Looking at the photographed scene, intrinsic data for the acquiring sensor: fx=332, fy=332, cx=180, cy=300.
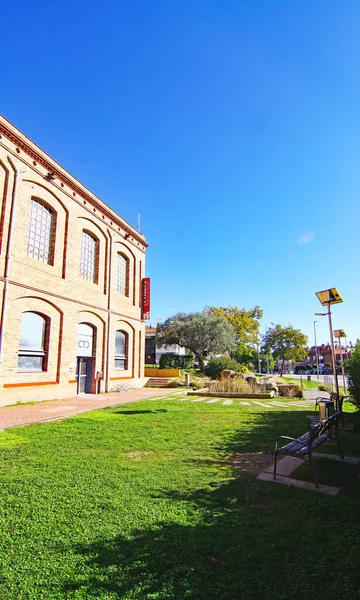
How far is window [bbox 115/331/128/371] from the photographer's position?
22.8 m

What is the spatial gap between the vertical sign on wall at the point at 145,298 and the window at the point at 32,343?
1020cm

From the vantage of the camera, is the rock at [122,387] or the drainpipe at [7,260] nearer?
the drainpipe at [7,260]

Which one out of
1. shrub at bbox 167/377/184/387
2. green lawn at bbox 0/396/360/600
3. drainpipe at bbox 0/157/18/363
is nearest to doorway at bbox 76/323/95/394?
drainpipe at bbox 0/157/18/363

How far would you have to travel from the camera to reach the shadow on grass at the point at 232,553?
7.82 feet

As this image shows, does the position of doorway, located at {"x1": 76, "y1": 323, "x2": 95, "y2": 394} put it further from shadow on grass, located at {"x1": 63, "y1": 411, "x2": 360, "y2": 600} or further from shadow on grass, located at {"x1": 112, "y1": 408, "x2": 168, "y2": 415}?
shadow on grass, located at {"x1": 63, "y1": 411, "x2": 360, "y2": 600}

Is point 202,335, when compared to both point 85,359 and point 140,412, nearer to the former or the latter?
point 85,359

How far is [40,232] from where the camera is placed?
55.0 feet

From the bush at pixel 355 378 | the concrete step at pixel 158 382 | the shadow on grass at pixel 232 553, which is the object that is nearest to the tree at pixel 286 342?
the concrete step at pixel 158 382

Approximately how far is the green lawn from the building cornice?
562 inches

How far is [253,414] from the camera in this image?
1082cm

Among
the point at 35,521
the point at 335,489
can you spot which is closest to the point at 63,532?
the point at 35,521

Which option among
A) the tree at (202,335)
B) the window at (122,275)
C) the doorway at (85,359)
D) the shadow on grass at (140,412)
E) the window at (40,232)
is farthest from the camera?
the tree at (202,335)

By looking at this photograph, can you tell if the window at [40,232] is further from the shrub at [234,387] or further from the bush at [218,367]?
the bush at [218,367]

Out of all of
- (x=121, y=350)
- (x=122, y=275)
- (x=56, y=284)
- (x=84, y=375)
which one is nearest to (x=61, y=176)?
(x=56, y=284)
